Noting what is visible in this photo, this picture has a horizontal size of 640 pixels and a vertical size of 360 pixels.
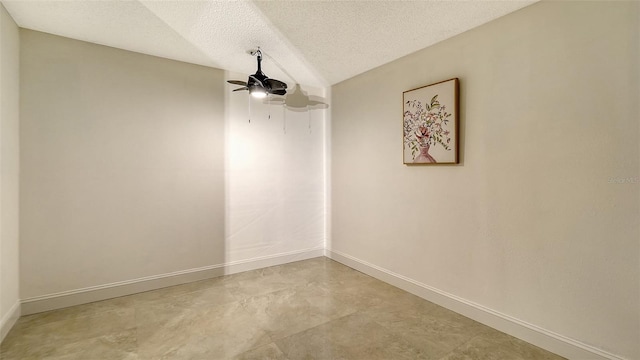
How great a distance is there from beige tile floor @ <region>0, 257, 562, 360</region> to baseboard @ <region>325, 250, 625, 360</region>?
0.06m

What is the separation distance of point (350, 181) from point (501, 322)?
226 centimetres

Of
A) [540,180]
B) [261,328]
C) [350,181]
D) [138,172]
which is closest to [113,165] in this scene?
[138,172]

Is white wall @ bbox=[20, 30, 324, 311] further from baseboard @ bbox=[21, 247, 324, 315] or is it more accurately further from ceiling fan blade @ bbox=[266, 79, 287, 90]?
ceiling fan blade @ bbox=[266, 79, 287, 90]

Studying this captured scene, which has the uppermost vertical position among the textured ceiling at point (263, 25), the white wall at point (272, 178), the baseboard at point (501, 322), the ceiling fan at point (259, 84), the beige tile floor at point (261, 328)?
the textured ceiling at point (263, 25)

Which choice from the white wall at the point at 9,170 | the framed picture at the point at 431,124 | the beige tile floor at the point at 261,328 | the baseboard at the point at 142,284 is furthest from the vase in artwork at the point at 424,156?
the white wall at the point at 9,170

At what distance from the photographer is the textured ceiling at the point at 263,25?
7.43 ft

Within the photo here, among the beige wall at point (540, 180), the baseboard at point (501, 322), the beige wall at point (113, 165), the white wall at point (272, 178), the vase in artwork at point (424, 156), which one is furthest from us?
the white wall at point (272, 178)

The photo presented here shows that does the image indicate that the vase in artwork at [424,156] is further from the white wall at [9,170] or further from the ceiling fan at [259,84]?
the white wall at [9,170]

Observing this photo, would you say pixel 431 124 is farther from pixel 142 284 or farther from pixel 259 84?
pixel 142 284

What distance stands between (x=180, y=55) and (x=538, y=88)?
3.39 metres

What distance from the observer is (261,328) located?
2400mm

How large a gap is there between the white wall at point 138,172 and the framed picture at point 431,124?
1.73 metres

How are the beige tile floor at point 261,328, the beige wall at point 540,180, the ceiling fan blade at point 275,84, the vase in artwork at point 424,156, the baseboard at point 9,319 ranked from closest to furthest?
1. the beige wall at point 540,180
2. the beige tile floor at point 261,328
3. the baseboard at point 9,319
4. the vase in artwork at point 424,156
5. the ceiling fan blade at point 275,84

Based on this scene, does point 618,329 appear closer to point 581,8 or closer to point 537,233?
point 537,233
